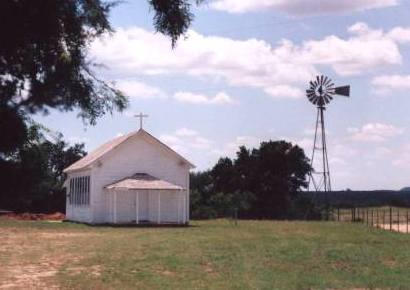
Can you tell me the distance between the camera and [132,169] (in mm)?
46969

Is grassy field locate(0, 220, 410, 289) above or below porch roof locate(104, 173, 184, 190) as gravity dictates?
below

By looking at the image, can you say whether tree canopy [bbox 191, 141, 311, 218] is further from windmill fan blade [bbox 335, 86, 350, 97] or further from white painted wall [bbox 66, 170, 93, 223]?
white painted wall [bbox 66, 170, 93, 223]

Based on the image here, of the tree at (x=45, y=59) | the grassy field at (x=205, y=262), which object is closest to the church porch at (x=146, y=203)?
the grassy field at (x=205, y=262)

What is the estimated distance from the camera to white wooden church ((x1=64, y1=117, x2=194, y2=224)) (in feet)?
151

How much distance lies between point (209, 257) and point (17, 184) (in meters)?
17.2

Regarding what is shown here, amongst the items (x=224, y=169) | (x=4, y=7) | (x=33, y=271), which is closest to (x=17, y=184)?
(x=4, y=7)

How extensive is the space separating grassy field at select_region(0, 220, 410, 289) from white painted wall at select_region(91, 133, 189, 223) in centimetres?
1538

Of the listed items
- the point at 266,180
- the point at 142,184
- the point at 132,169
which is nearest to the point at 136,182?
the point at 142,184

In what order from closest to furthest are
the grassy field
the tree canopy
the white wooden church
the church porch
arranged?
the grassy field
the church porch
the white wooden church
the tree canopy

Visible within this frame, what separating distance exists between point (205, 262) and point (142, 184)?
24.8m

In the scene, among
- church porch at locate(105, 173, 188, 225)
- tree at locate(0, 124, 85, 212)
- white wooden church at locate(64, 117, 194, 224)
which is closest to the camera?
tree at locate(0, 124, 85, 212)

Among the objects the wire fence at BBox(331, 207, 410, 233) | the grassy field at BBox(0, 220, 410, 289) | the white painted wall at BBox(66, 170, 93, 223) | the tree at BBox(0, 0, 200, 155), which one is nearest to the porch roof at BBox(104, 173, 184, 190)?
the white painted wall at BBox(66, 170, 93, 223)

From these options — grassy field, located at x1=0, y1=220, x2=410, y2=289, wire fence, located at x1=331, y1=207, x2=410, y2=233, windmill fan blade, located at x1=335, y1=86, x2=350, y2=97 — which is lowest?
grassy field, located at x1=0, y1=220, x2=410, y2=289

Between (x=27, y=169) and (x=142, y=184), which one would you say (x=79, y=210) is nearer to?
(x=142, y=184)
